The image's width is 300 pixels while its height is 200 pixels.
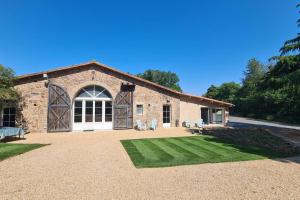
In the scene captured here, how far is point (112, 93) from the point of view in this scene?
55.9ft

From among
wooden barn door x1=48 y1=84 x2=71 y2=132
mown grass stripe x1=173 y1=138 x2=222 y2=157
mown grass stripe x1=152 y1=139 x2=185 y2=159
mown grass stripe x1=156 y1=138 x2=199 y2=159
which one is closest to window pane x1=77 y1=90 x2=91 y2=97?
wooden barn door x1=48 y1=84 x2=71 y2=132

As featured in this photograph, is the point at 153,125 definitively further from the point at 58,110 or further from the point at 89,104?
the point at 58,110

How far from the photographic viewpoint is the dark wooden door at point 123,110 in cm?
1706

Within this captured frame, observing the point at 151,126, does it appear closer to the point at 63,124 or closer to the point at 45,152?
the point at 63,124

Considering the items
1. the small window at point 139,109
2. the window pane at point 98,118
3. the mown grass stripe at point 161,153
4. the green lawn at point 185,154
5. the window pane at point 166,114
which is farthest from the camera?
the window pane at point 166,114

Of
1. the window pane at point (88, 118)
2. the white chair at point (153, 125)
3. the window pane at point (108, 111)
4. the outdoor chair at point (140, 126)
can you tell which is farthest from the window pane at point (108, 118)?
the white chair at point (153, 125)

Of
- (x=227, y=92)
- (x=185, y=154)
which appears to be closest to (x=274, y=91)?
(x=185, y=154)

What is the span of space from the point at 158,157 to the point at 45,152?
5.10 meters

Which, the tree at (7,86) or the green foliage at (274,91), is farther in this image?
the green foliage at (274,91)

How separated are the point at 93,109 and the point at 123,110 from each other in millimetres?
2531

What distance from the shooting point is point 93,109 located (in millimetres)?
16594

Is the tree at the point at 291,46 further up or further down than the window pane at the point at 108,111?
further up

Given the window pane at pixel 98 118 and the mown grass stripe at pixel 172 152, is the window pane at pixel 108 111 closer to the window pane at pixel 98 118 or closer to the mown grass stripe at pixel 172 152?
the window pane at pixel 98 118

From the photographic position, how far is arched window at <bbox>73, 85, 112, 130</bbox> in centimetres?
1639
